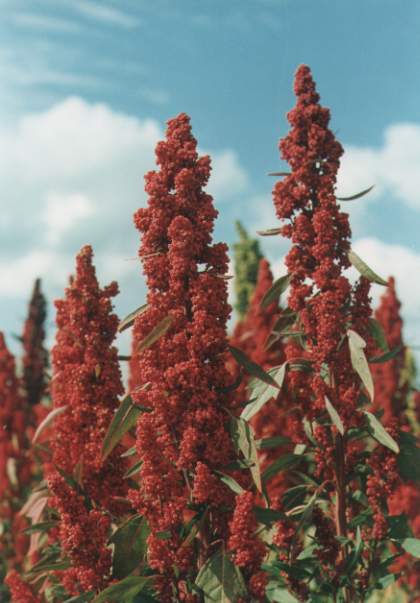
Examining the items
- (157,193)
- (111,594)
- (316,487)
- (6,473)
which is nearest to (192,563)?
Answer: (111,594)

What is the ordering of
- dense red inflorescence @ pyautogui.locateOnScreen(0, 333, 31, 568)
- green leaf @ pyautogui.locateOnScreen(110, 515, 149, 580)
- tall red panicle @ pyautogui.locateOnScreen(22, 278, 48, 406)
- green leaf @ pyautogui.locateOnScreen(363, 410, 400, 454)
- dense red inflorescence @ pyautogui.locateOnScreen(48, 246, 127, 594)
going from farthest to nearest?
tall red panicle @ pyautogui.locateOnScreen(22, 278, 48, 406), dense red inflorescence @ pyautogui.locateOnScreen(0, 333, 31, 568), dense red inflorescence @ pyautogui.locateOnScreen(48, 246, 127, 594), green leaf @ pyautogui.locateOnScreen(363, 410, 400, 454), green leaf @ pyautogui.locateOnScreen(110, 515, 149, 580)

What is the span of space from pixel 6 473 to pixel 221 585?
25.7ft

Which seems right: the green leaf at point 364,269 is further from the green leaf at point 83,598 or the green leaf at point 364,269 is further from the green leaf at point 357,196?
the green leaf at point 83,598

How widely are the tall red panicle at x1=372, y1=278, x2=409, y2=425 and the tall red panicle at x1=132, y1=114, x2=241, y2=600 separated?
28.0 feet

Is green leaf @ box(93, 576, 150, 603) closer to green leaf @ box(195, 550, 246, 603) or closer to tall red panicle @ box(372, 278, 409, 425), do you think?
green leaf @ box(195, 550, 246, 603)

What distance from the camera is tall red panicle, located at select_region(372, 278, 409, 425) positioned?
40.4ft

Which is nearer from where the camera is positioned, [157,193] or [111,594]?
[111,594]

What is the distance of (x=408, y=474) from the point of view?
4.30m

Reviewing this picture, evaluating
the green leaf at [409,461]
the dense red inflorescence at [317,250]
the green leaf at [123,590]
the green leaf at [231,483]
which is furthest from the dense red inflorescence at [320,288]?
the green leaf at [123,590]

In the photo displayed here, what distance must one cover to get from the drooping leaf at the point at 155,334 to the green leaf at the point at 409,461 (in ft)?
5.59

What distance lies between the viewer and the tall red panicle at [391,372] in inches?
485

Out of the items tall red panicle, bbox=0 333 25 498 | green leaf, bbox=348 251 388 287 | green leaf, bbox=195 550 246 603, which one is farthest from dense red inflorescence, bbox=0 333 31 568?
green leaf, bbox=195 550 246 603

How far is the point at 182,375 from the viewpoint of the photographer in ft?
11.3

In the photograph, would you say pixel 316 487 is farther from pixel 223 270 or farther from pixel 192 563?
pixel 223 270
